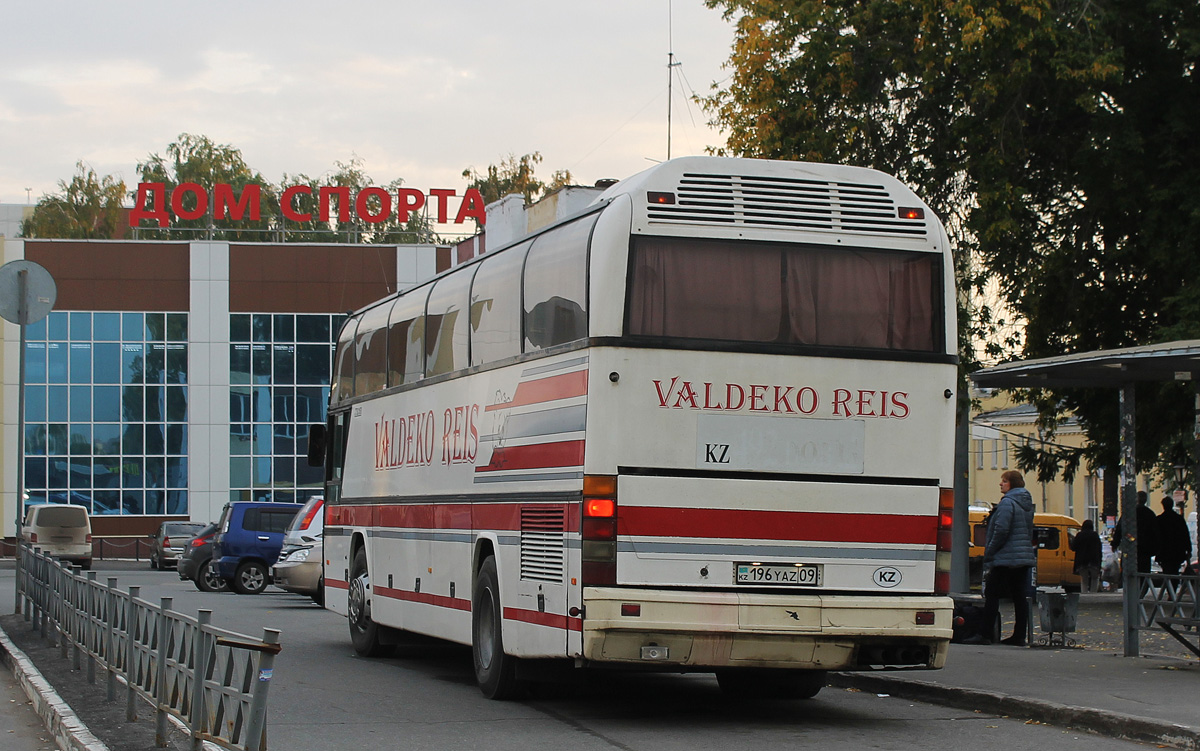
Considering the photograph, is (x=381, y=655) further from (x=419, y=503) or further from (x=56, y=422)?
(x=56, y=422)

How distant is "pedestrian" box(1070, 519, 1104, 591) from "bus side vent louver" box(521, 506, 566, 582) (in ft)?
78.5

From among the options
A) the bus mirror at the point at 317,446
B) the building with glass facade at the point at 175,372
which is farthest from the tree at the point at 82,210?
the bus mirror at the point at 317,446

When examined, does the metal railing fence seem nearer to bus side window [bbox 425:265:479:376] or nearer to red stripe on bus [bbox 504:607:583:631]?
red stripe on bus [bbox 504:607:583:631]

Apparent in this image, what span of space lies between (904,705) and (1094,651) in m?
4.85

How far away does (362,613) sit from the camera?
16688 millimetres

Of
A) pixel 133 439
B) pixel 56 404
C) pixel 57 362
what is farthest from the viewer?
pixel 133 439

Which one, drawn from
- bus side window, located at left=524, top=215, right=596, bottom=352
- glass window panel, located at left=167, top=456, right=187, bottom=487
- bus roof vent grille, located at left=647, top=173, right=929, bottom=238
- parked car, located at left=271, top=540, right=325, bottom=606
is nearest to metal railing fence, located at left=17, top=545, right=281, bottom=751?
bus side window, located at left=524, top=215, right=596, bottom=352

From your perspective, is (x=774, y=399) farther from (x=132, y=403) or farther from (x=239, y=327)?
(x=132, y=403)

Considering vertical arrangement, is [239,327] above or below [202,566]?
above

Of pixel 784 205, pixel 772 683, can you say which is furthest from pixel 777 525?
pixel 772 683

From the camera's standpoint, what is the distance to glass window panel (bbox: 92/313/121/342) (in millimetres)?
58438

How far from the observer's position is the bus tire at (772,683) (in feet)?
41.0

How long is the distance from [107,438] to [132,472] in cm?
152

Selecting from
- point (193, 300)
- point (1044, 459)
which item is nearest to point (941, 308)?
point (1044, 459)
